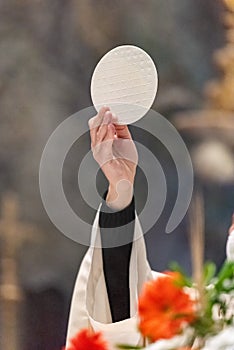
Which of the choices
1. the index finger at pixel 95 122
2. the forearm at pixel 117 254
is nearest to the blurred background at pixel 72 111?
the index finger at pixel 95 122

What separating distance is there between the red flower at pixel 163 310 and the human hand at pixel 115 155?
91 cm

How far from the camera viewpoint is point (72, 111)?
183 centimetres

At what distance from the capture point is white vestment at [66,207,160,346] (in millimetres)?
1390

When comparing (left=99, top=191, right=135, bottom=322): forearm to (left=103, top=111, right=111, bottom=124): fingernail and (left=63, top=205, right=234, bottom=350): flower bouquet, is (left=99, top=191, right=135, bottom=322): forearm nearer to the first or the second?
(left=103, top=111, right=111, bottom=124): fingernail

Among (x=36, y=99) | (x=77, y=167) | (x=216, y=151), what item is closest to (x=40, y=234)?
(x=77, y=167)

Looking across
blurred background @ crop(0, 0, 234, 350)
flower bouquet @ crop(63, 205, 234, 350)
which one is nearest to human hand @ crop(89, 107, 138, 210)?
blurred background @ crop(0, 0, 234, 350)

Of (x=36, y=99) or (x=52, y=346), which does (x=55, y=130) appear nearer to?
(x=36, y=99)

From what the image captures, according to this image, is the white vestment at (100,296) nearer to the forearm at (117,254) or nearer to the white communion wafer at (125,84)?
the forearm at (117,254)

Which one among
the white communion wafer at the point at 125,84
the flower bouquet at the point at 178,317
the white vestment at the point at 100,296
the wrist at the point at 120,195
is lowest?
the white vestment at the point at 100,296

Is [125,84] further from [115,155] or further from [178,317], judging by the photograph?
[178,317]

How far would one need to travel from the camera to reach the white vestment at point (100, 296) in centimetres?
139

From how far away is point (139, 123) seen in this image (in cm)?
178

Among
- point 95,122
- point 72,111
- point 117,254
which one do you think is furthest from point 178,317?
point 72,111

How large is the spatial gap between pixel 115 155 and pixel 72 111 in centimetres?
32
